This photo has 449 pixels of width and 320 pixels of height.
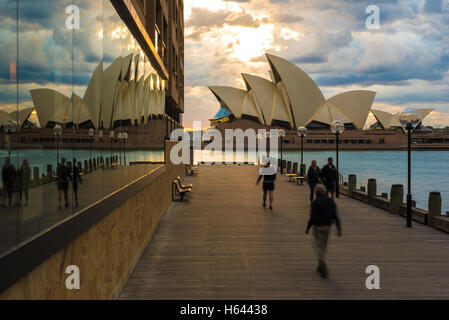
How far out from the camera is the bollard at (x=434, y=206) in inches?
410

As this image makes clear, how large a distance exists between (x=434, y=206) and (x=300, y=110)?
7580 centimetres

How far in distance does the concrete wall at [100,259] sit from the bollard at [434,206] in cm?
681

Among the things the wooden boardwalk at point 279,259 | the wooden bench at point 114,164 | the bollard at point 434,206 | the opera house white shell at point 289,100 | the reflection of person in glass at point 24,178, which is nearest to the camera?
the reflection of person in glass at point 24,178

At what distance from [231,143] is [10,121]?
102384 mm

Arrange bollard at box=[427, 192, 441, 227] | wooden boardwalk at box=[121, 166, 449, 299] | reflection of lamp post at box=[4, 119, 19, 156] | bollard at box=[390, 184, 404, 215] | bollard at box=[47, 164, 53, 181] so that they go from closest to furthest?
reflection of lamp post at box=[4, 119, 19, 156] < bollard at box=[47, 164, 53, 181] < wooden boardwalk at box=[121, 166, 449, 299] < bollard at box=[427, 192, 441, 227] < bollard at box=[390, 184, 404, 215]

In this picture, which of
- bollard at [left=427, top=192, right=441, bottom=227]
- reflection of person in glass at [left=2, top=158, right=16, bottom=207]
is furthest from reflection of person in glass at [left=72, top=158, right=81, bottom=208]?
bollard at [left=427, top=192, right=441, bottom=227]

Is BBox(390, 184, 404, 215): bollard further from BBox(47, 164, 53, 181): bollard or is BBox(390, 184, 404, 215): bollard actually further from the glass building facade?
BBox(47, 164, 53, 181): bollard

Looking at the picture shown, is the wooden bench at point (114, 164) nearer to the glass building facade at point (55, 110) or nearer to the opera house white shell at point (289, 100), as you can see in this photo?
the glass building facade at point (55, 110)

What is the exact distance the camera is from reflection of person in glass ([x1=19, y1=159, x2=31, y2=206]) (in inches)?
101

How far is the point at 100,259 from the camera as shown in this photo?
4.71 m

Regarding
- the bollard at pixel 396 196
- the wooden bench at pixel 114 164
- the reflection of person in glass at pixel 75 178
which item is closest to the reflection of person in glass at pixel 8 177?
the reflection of person in glass at pixel 75 178

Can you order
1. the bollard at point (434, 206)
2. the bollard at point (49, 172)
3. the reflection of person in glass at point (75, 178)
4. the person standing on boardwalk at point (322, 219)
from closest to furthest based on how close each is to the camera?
the bollard at point (49, 172) → the reflection of person in glass at point (75, 178) → the person standing on boardwalk at point (322, 219) → the bollard at point (434, 206)

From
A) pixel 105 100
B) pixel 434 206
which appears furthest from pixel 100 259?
pixel 434 206
